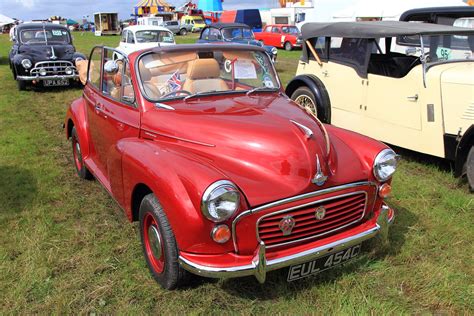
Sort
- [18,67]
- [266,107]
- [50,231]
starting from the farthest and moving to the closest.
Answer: [18,67], [50,231], [266,107]

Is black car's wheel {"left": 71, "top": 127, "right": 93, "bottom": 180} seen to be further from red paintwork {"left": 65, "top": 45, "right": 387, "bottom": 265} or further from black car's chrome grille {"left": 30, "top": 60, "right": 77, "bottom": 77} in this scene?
black car's chrome grille {"left": 30, "top": 60, "right": 77, "bottom": 77}

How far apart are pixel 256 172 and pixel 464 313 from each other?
1585 mm

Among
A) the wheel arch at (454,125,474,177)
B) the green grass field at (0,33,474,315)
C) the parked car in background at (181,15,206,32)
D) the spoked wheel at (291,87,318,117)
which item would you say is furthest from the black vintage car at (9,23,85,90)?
the parked car in background at (181,15,206,32)

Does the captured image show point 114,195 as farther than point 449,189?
No

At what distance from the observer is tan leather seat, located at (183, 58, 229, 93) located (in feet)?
11.3

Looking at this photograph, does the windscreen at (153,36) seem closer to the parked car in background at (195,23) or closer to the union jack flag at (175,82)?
the union jack flag at (175,82)

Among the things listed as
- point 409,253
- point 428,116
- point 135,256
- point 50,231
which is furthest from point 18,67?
point 409,253

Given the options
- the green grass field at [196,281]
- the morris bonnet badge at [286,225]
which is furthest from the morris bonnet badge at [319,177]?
the green grass field at [196,281]

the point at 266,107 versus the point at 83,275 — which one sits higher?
the point at 266,107

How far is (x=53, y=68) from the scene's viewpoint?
10.3 metres

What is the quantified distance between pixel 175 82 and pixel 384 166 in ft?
5.72

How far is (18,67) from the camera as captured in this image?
998 cm

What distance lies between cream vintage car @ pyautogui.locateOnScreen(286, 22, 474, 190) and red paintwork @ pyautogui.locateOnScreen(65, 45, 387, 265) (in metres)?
1.93

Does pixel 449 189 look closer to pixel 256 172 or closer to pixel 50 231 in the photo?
pixel 256 172
